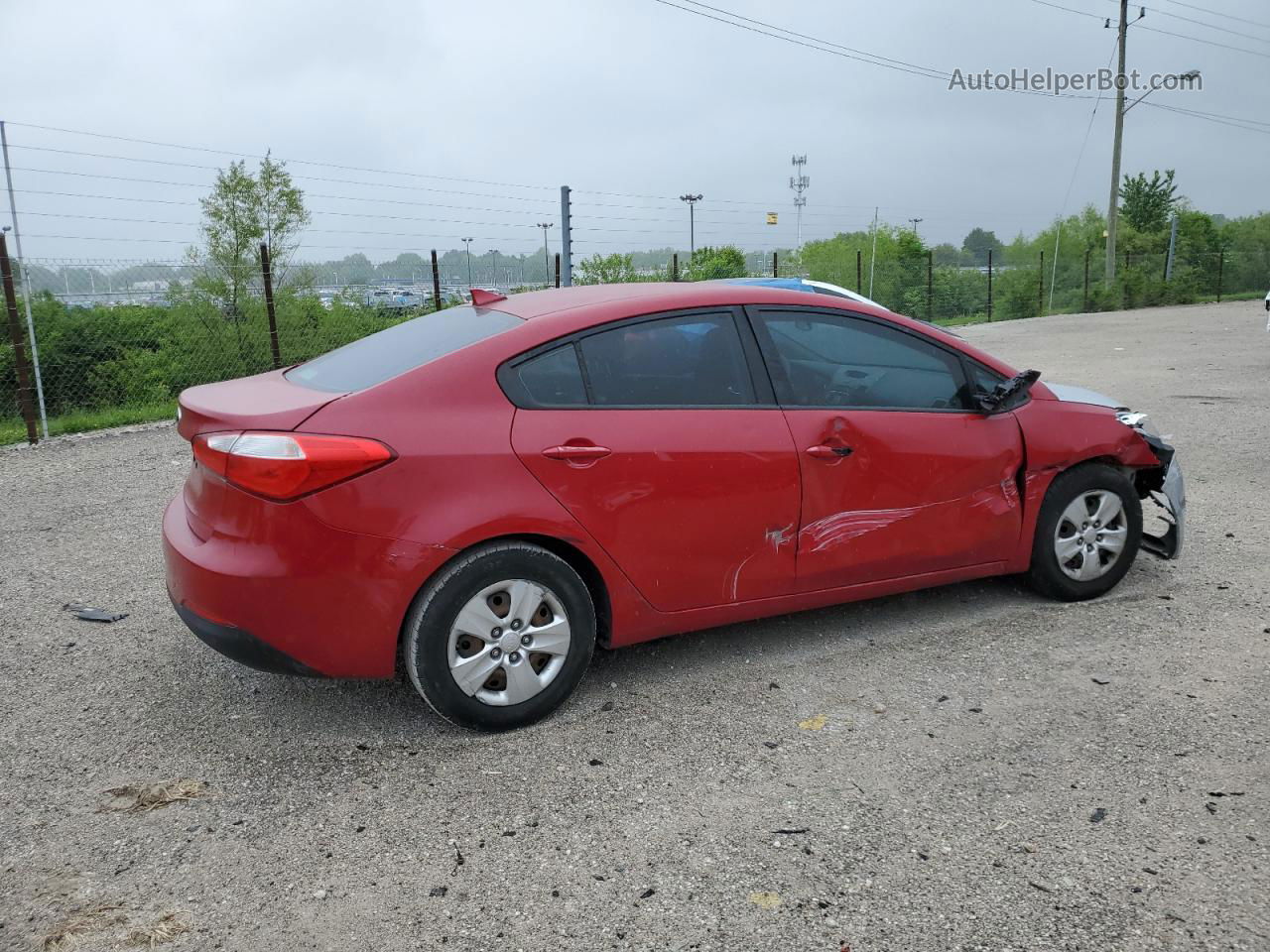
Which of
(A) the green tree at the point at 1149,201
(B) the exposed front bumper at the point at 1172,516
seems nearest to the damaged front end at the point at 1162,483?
(B) the exposed front bumper at the point at 1172,516

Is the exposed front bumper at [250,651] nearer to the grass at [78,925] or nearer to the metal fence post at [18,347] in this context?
the grass at [78,925]

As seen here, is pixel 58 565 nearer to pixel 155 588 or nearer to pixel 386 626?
pixel 155 588

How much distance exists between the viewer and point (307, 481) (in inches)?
129

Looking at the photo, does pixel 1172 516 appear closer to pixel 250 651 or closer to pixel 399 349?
pixel 399 349

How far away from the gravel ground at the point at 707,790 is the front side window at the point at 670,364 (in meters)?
1.12

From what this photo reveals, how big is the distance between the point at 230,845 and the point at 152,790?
19.6 inches

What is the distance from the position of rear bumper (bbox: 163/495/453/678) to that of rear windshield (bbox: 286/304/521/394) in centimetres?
58

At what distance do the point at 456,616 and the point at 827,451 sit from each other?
1562 millimetres

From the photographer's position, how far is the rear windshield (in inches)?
146

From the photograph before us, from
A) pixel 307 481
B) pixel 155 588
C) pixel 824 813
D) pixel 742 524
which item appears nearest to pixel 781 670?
pixel 742 524

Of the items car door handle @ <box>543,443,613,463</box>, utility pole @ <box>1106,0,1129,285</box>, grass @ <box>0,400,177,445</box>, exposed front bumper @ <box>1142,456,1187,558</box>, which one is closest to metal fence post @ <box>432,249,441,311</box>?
grass @ <box>0,400,177,445</box>

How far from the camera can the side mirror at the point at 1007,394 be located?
4.44 metres

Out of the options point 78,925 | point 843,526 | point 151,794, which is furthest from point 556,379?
point 78,925

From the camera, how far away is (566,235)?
57.2ft
